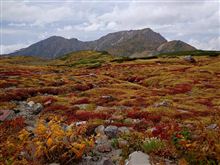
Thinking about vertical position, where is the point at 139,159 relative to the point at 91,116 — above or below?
above

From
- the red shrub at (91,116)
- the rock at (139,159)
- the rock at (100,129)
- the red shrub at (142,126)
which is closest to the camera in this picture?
the rock at (139,159)

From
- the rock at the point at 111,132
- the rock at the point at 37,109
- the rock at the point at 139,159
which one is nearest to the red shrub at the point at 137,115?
the rock at the point at 111,132

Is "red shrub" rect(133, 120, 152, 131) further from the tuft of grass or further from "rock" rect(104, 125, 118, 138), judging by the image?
the tuft of grass

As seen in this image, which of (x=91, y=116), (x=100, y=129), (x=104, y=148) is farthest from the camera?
(x=91, y=116)

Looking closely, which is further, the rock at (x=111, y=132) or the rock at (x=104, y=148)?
the rock at (x=111, y=132)

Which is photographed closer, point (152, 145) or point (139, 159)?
point (139, 159)

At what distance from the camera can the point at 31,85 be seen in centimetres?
6812

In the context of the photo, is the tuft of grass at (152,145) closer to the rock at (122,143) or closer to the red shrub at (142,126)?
the rock at (122,143)

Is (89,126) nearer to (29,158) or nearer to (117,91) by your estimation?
(29,158)

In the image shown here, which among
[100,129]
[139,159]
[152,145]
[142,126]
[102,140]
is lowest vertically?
[142,126]

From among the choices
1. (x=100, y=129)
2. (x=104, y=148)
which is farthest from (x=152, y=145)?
(x=100, y=129)

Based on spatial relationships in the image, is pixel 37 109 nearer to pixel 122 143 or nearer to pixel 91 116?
pixel 91 116

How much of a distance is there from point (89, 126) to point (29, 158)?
9673 millimetres

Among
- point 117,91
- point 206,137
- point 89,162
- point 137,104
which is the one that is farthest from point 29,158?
point 117,91
